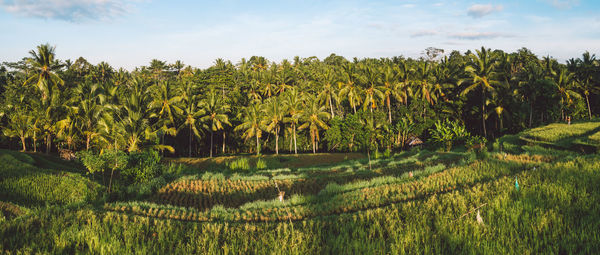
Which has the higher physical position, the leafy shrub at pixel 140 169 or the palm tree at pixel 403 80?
the palm tree at pixel 403 80

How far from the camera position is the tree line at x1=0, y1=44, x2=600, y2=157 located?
31.7m

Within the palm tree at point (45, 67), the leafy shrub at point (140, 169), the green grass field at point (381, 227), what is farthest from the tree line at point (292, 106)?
the green grass field at point (381, 227)

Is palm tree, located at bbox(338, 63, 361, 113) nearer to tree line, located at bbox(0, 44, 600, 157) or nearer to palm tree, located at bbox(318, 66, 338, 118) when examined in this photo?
tree line, located at bbox(0, 44, 600, 157)

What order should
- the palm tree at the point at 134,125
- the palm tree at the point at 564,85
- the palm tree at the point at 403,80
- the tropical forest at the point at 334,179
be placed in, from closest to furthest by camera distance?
the tropical forest at the point at 334,179, the palm tree at the point at 134,125, the palm tree at the point at 564,85, the palm tree at the point at 403,80

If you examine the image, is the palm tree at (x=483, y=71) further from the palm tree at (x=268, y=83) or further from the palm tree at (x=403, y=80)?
the palm tree at (x=268, y=83)

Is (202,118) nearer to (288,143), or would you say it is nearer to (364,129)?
(288,143)

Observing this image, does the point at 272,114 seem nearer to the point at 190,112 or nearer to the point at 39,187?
the point at 190,112

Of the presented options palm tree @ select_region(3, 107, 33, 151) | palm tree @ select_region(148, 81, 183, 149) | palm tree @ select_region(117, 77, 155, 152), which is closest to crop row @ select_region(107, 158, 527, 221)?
palm tree @ select_region(117, 77, 155, 152)

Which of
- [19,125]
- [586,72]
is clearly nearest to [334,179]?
[19,125]

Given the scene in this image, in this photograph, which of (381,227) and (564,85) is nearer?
(381,227)

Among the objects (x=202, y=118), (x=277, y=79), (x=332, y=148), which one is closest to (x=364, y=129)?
(x=332, y=148)

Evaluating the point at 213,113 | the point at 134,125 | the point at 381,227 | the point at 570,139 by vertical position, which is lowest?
the point at 381,227

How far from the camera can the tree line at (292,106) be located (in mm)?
31719

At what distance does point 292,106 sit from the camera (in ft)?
136
